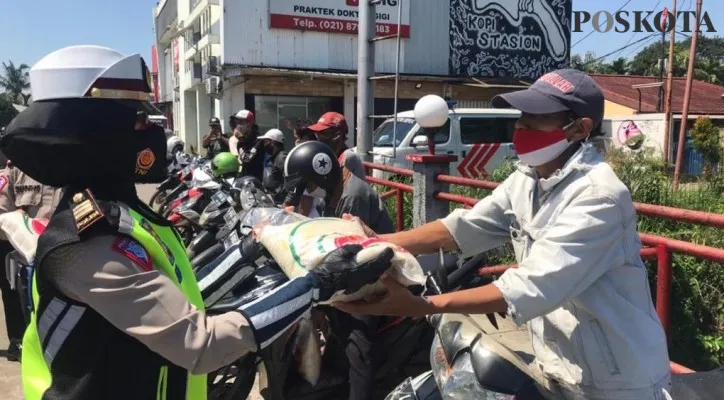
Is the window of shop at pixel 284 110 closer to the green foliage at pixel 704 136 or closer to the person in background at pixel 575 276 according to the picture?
the green foliage at pixel 704 136

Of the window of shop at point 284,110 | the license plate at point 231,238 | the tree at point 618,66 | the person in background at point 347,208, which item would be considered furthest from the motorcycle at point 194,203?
the tree at point 618,66

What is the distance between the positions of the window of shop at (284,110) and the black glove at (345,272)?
637 inches

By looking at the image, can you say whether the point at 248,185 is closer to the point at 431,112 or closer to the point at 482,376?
the point at 431,112

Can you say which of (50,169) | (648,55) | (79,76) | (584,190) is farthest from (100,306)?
(648,55)

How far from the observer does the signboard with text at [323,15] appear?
17125 mm

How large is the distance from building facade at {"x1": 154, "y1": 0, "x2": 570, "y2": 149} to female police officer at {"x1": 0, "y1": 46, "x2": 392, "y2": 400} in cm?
1510

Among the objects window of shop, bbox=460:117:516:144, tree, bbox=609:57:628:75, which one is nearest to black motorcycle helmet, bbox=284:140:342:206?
window of shop, bbox=460:117:516:144

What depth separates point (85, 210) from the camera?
138cm

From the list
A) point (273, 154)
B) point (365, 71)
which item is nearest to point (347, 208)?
point (273, 154)

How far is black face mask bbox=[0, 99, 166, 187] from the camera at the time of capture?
4.50 ft

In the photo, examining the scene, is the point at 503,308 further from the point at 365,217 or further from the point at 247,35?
the point at 247,35

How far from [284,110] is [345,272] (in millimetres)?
16975

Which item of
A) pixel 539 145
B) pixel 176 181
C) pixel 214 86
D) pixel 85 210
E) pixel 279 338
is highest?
pixel 214 86

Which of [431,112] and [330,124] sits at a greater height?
[431,112]
